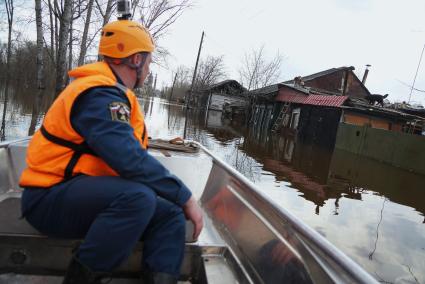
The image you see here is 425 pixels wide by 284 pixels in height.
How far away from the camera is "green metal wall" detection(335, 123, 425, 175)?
1377 cm

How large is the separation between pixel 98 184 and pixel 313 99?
24.6m

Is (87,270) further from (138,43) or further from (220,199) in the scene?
(220,199)

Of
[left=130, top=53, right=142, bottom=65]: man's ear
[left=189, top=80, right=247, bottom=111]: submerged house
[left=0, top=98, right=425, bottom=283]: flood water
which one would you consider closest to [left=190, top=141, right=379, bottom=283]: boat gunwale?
[left=130, top=53, right=142, bottom=65]: man's ear

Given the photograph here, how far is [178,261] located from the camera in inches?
66.6

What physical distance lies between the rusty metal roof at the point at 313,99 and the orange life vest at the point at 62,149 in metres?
21.3

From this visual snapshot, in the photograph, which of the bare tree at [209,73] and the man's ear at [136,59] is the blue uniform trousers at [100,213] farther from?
the bare tree at [209,73]

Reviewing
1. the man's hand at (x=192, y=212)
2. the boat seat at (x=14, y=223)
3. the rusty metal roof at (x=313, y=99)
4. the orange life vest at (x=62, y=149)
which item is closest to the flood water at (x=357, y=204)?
the man's hand at (x=192, y=212)

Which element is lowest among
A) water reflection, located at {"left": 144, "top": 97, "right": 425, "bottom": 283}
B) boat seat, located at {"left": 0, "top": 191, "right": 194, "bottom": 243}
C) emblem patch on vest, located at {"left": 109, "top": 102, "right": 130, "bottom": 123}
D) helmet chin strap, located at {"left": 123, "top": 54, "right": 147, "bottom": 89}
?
water reflection, located at {"left": 144, "top": 97, "right": 425, "bottom": 283}

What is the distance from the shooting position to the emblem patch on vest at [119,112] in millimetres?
1482

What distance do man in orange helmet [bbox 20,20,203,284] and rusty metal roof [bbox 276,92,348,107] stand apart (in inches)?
835

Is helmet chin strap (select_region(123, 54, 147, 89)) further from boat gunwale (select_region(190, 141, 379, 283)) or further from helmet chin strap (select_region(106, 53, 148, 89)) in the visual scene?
boat gunwale (select_region(190, 141, 379, 283))

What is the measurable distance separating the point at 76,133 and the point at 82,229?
0.45m

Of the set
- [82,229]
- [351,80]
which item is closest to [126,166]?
[82,229]

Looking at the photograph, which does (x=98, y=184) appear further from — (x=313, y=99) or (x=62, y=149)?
(x=313, y=99)
